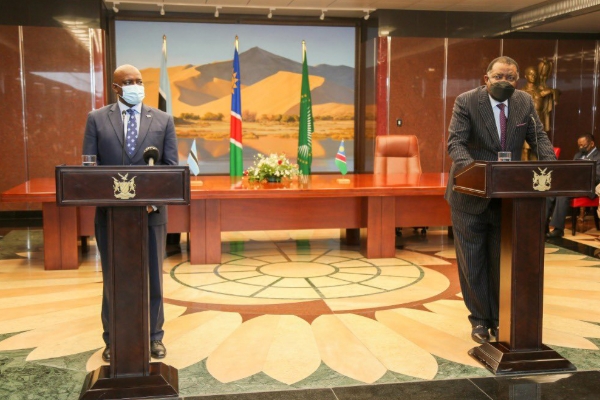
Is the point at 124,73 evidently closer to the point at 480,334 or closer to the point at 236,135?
the point at 480,334

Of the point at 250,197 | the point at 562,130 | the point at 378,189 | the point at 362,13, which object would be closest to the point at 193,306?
the point at 250,197

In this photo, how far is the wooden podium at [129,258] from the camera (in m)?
2.71

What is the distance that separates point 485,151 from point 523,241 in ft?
1.88

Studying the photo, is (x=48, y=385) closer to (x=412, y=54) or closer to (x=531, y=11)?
(x=412, y=54)

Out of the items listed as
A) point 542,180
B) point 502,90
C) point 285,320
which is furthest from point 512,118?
point 285,320

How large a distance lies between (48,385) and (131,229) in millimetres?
874

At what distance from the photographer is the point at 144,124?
3.21 metres

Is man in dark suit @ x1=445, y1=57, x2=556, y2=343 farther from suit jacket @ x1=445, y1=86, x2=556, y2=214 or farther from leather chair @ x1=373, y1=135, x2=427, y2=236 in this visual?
leather chair @ x1=373, y1=135, x2=427, y2=236

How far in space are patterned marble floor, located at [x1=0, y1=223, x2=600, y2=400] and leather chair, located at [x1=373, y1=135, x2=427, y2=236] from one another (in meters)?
1.11

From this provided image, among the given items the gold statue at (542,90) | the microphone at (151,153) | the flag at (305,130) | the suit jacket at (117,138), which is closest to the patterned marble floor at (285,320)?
the suit jacket at (117,138)

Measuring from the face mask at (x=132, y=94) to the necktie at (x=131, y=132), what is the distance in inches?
2.7

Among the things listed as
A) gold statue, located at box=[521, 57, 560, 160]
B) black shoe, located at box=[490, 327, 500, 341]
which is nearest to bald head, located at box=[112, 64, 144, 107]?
black shoe, located at box=[490, 327, 500, 341]

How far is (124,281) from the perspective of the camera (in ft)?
9.42

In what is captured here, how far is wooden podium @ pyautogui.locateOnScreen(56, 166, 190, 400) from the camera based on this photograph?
8.90ft
